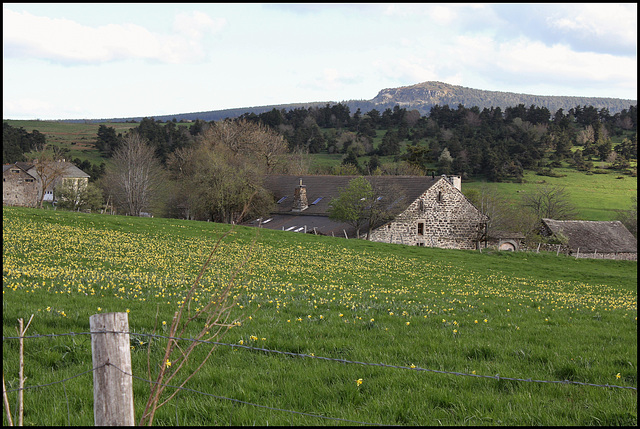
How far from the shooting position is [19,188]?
9012cm

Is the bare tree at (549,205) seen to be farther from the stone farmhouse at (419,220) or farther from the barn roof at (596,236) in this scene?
the stone farmhouse at (419,220)

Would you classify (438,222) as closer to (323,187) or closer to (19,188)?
(323,187)

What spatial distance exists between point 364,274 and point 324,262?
4098 millimetres

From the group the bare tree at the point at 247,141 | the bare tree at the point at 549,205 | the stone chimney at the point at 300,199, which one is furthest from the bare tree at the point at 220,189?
the bare tree at the point at 549,205

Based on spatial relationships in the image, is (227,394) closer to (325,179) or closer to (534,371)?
(534,371)

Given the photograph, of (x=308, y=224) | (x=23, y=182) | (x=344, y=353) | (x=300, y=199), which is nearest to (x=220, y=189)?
(x=308, y=224)

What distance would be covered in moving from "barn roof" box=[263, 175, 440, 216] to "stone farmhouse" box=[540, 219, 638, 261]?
18261 mm

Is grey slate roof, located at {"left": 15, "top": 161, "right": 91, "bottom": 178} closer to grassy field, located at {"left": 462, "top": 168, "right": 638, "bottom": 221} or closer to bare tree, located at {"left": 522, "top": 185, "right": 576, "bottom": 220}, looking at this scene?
grassy field, located at {"left": 462, "top": 168, "right": 638, "bottom": 221}

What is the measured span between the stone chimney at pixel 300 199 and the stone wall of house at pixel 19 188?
5574 centimetres

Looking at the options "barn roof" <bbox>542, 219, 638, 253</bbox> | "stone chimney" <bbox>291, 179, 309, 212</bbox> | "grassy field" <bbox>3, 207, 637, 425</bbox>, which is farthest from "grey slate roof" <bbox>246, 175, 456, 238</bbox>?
"grassy field" <bbox>3, 207, 637, 425</bbox>

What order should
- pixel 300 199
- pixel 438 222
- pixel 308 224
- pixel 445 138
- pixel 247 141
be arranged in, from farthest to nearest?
1. pixel 445 138
2. pixel 247 141
3. pixel 300 199
4. pixel 308 224
5. pixel 438 222

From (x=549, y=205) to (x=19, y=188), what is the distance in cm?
9053

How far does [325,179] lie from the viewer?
63219mm

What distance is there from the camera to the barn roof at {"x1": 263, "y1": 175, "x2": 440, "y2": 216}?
2016 inches
